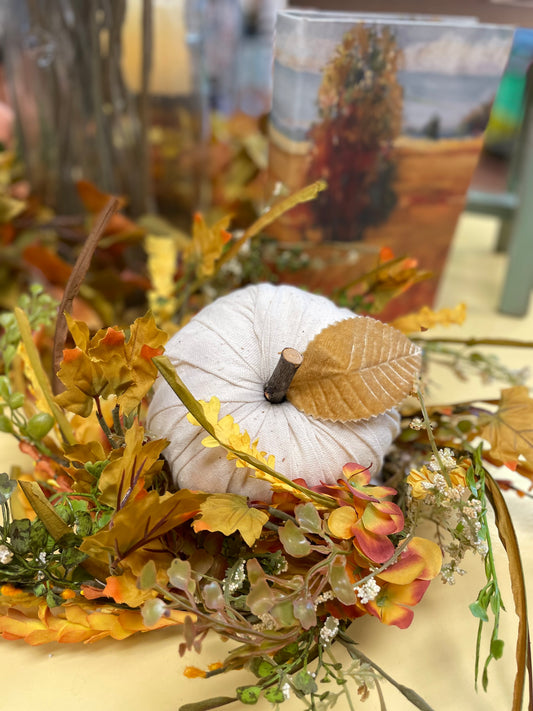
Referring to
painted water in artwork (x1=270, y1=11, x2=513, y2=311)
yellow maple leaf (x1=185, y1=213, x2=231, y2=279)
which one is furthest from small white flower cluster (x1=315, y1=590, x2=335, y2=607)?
painted water in artwork (x1=270, y1=11, x2=513, y2=311)

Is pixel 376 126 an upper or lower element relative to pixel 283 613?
upper

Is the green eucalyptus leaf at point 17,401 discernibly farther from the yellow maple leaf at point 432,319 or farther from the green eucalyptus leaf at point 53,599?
the yellow maple leaf at point 432,319

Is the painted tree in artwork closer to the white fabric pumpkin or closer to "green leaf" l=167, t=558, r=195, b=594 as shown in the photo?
the white fabric pumpkin

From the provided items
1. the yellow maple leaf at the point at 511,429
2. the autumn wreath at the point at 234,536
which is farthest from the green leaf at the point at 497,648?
the yellow maple leaf at the point at 511,429

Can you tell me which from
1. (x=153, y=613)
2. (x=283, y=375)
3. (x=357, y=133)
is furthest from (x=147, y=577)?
(x=357, y=133)

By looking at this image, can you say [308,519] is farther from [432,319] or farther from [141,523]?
[432,319]

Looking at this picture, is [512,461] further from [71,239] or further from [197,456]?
[71,239]

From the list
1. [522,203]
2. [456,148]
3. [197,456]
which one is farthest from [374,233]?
[197,456]
